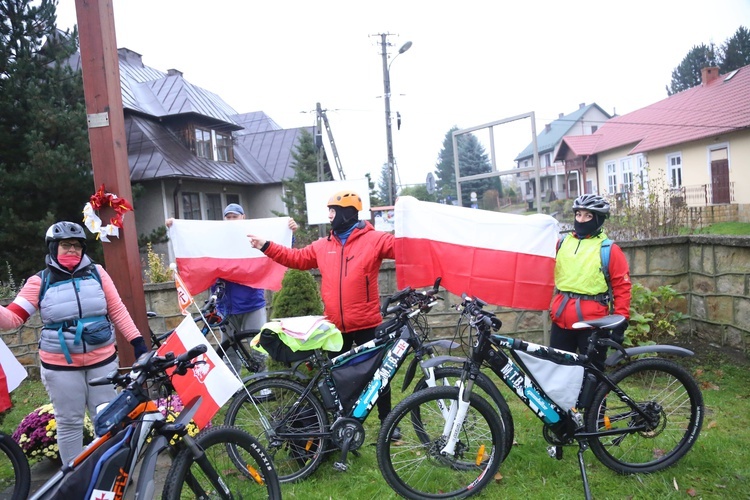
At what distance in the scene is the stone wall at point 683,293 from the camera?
5.33 metres

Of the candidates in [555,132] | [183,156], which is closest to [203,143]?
[183,156]

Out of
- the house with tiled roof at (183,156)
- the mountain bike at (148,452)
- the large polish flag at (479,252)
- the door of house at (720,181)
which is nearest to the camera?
the mountain bike at (148,452)

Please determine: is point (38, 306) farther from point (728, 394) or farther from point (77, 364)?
point (728, 394)

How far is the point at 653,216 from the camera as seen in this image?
7.17m

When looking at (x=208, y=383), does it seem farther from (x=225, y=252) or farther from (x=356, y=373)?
(x=225, y=252)

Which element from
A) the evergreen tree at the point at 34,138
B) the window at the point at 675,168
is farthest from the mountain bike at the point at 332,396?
the window at the point at 675,168

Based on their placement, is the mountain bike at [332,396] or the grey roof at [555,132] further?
the grey roof at [555,132]

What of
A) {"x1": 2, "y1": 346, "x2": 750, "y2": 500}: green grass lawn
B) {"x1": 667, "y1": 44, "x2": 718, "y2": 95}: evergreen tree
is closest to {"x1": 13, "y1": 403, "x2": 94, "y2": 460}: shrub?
{"x1": 2, "y1": 346, "x2": 750, "y2": 500}: green grass lawn

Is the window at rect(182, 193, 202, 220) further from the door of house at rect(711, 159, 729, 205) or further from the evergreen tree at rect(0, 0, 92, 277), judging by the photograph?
the door of house at rect(711, 159, 729, 205)

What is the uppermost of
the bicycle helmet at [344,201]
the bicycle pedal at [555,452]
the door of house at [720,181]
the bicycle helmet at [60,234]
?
the door of house at [720,181]

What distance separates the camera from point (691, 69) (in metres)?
66.6

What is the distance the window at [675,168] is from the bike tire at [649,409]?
24.2 metres

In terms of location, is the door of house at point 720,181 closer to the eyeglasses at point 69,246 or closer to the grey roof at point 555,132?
the eyeglasses at point 69,246

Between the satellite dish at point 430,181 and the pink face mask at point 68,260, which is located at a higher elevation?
the satellite dish at point 430,181
